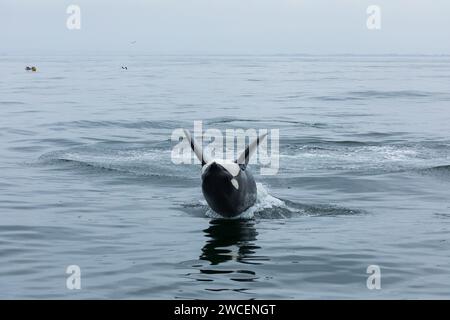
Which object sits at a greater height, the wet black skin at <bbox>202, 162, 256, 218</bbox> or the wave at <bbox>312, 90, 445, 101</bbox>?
the wave at <bbox>312, 90, 445, 101</bbox>

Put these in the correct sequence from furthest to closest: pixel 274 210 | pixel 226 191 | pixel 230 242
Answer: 1. pixel 274 210
2. pixel 226 191
3. pixel 230 242

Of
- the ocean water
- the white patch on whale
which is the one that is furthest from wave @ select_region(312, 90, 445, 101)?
the white patch on whale

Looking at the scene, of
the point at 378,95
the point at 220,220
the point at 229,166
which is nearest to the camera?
the point at 229,166

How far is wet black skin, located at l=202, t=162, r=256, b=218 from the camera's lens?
16.5 m

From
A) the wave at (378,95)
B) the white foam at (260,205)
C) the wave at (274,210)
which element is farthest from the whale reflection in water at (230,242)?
the wave at (378,95)

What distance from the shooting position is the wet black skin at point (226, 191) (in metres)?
16.5

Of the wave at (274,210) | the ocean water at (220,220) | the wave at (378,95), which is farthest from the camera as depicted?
the wave at (378,95)

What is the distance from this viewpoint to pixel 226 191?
1731 cm

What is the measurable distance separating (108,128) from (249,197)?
74.4 ft

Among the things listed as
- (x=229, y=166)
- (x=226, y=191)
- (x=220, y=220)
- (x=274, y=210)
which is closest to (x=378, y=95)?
(x=274, y=210)

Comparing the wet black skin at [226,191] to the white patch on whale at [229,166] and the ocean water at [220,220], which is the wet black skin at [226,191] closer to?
the white patch on whale at [229,166]

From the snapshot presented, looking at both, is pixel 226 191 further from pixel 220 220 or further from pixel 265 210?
pixel 265 210

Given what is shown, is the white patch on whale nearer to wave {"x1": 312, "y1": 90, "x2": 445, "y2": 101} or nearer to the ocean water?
the ocean water
